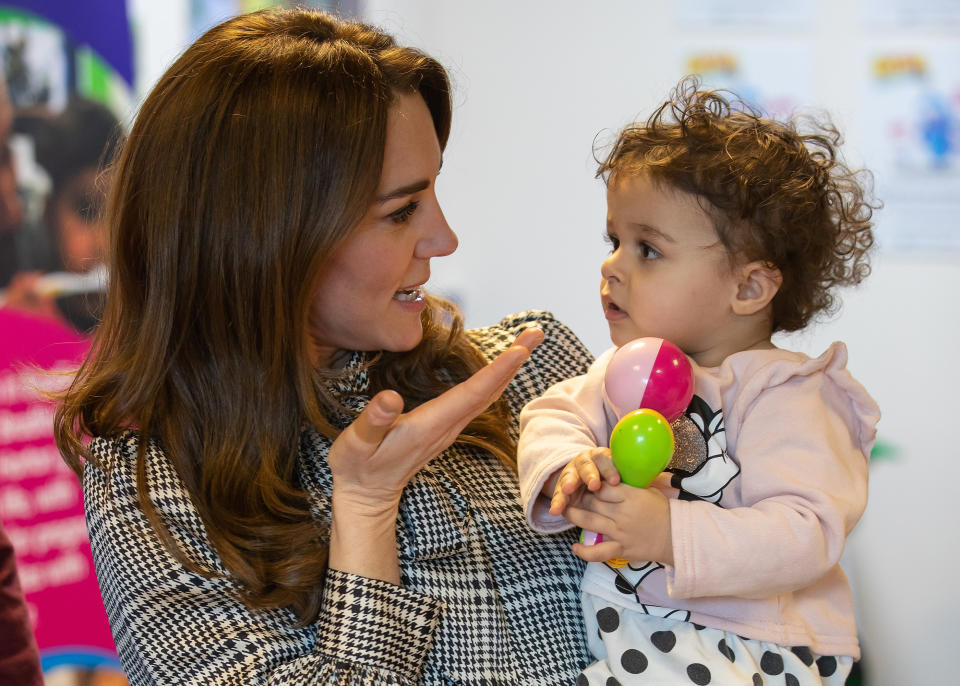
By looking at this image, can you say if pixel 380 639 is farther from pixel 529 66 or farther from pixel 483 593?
pixel 529 66

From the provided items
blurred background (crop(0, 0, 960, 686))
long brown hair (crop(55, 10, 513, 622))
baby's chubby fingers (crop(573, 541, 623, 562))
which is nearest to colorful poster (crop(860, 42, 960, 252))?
blurred background (crop(0, 0, 960, 686))

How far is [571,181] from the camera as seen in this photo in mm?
3555

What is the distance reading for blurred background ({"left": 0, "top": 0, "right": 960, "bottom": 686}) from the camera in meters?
2.45

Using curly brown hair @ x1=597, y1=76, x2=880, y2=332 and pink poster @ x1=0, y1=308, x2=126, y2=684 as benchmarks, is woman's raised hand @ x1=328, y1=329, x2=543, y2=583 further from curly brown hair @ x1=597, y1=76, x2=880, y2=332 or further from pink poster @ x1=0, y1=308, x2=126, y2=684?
pink poster @ x1=0, y1=308, x2=126, y2=684

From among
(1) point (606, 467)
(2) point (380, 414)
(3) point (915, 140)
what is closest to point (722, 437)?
(1) point (606, 467)

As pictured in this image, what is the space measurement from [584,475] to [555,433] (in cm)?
17

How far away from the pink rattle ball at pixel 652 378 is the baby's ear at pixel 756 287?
0.15m

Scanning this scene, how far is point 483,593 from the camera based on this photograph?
1279 mm

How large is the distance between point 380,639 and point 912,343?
8.71 ft

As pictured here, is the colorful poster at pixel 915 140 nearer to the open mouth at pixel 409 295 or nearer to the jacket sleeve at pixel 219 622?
the open mouth at pixel 409 295

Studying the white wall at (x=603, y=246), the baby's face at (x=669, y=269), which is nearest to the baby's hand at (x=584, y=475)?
the baby's face at (x=669, y=269)

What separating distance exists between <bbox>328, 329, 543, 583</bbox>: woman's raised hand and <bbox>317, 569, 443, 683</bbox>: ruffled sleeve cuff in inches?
1.0

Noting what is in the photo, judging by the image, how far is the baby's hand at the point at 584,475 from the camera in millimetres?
1067

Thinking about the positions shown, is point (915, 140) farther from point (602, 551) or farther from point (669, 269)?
point (602, 551)
